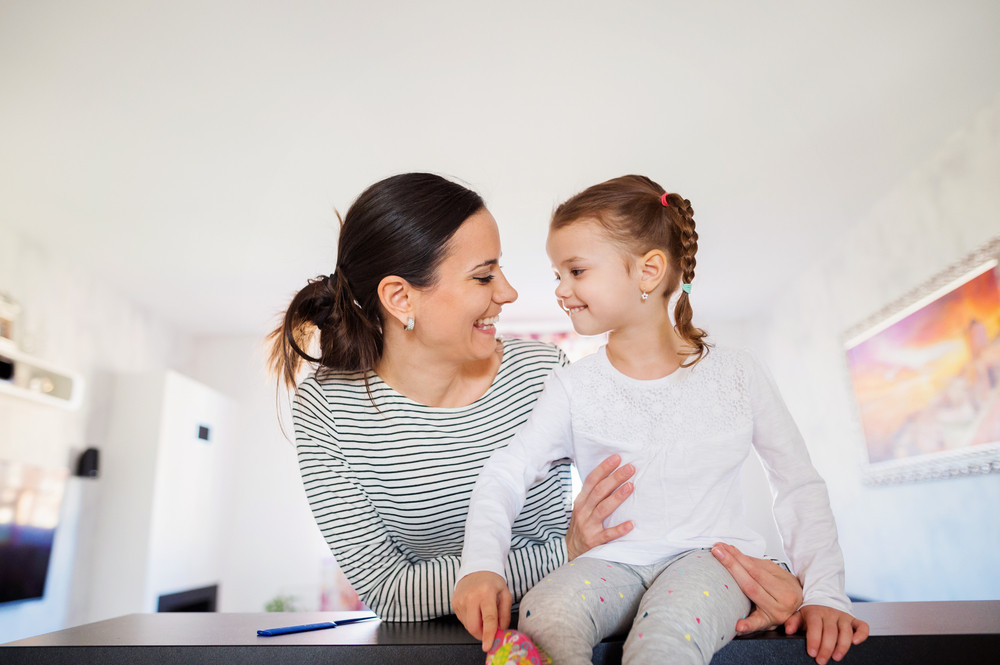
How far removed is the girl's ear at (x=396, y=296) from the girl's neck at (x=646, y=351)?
398 millimetres

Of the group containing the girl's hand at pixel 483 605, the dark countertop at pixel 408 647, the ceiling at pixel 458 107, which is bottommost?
the dark countertop at pixel 408 647

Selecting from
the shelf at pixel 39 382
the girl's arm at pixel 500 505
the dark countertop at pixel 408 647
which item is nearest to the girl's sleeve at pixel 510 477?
the girl's arm at pixel 500 505

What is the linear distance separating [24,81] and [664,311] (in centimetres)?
290

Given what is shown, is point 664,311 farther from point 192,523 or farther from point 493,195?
point 192,523

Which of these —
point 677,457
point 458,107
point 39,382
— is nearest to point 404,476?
point 677,457

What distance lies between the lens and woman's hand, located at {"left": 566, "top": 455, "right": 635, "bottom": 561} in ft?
3.58

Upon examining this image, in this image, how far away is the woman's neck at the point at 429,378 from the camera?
141 centimetres

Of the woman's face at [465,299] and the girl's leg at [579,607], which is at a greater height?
the woman's face at [465,299]

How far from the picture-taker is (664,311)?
4.44ft

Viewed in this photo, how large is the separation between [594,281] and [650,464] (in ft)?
1.15

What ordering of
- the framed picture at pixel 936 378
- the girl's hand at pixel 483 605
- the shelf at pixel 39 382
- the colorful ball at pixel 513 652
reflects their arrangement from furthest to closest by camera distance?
the shelf at pixel 39 382
the framed picture at pixel 936 378
the girl's hand at pixel 483 605
the colorful ball at pixel 513 652

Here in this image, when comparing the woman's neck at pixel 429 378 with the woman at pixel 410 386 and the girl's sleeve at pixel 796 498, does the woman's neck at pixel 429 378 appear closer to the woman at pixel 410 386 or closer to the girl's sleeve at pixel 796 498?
the woman at pixel 410 386

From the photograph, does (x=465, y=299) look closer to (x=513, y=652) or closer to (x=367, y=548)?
(x=367, y=548)

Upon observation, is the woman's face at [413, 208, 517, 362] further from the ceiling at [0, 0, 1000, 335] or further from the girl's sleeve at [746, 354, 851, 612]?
the ceiling at [0, 0, 1000, 335]
